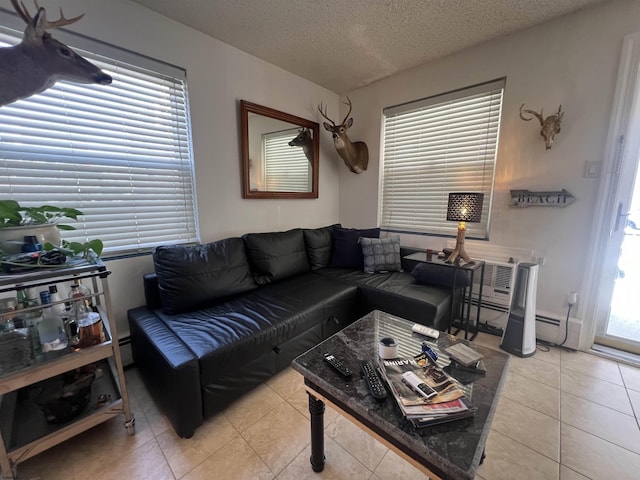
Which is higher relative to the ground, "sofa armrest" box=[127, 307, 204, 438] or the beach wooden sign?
the beach wooden sign

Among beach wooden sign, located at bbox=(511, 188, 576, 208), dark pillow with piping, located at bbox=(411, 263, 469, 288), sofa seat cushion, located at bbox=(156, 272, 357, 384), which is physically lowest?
sofa seat cushion, located at bbox=(156, 272, 357, 384)

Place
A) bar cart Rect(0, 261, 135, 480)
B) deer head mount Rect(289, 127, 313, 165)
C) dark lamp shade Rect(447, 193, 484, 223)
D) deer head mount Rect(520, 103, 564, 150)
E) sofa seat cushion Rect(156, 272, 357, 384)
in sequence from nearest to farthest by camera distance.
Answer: bar cart Rect(0, 261, 135, 480) → sofa seat cushion Rect(156, 272, 357, 384) → deer head mount Rect(520, 103, 564, 150) → dark lamp shade Rect(447, 193, 484, 223) → deer head mount Rect(289, 127, 313, 165)

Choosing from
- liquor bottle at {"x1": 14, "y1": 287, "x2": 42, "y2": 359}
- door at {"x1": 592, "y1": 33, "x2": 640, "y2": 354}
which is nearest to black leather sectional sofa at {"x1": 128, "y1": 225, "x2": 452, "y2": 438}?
liquor bottle at {"x1": 14, "y1": 287, "x2": 42, "y2": 359}

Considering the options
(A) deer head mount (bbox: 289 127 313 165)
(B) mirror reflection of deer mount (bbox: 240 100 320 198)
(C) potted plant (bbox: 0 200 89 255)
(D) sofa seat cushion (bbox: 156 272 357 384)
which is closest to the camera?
(C) potted plant (bbox: 0 200 89 255)

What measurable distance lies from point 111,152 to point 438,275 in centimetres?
267

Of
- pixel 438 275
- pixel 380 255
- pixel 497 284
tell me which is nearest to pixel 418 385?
pixel 438 275

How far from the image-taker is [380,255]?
2666mm

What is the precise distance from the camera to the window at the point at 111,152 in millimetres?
1505

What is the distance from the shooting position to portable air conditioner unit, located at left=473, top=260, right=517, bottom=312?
2.30m

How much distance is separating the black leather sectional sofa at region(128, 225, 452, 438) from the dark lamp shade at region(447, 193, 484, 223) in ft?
2.04

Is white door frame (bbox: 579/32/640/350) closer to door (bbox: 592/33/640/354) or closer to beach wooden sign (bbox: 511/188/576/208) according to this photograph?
door (bbox: 592/33/640/354)

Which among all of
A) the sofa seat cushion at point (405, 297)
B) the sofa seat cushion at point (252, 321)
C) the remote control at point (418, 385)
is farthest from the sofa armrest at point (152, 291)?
the remote control at point (418, 385)

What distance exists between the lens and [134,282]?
1931 mm

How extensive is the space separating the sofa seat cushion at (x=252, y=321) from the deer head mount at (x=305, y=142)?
1.56 meters
